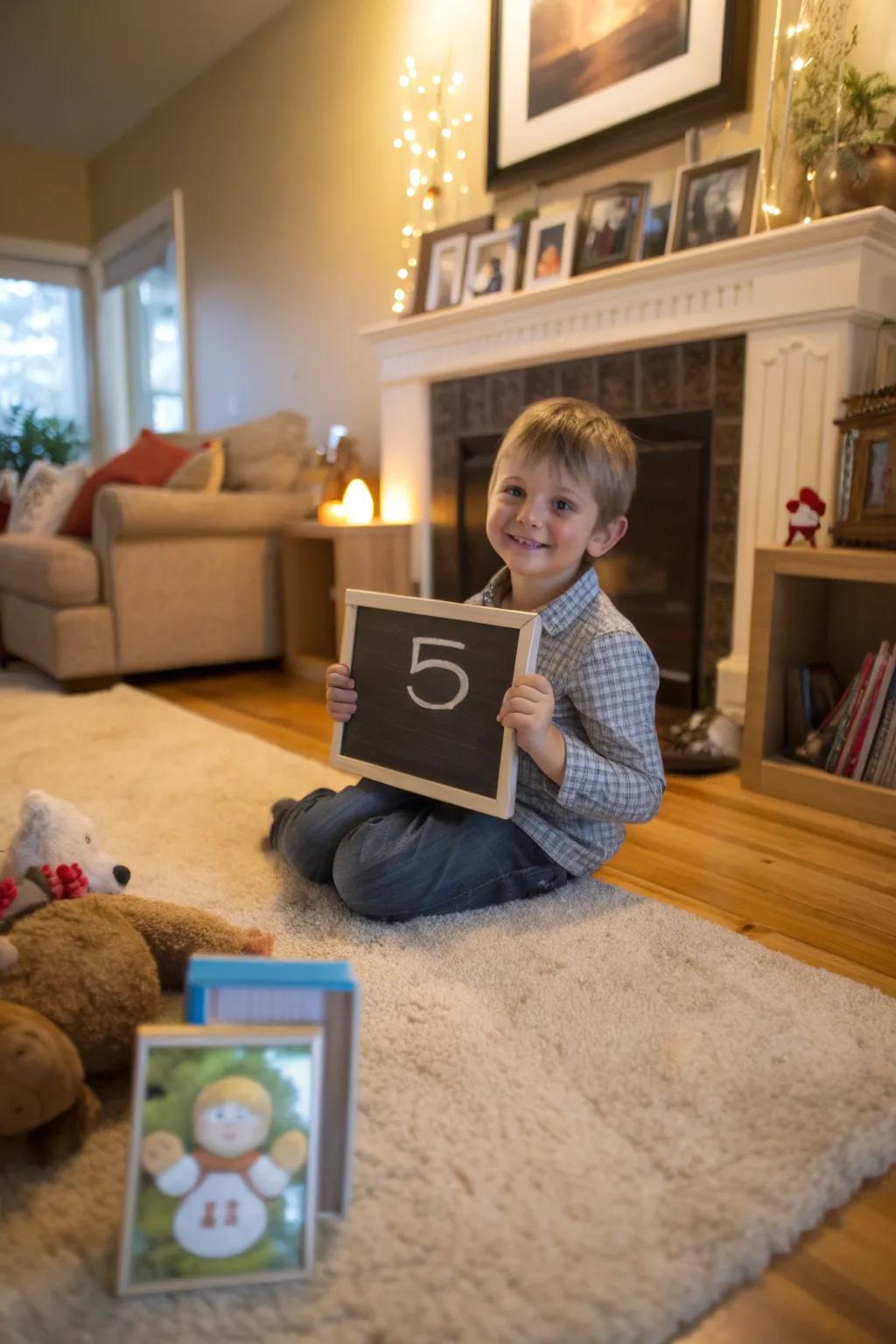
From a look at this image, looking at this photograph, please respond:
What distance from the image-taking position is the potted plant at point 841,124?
1.98m

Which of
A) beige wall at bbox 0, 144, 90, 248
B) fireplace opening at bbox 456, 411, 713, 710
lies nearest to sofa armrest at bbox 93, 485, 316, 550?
fireplace opening at bbox 456, 411, 713, 710

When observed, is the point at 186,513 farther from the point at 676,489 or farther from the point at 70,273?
the point at 70,273

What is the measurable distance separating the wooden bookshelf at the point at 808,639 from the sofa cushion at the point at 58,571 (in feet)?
6.65

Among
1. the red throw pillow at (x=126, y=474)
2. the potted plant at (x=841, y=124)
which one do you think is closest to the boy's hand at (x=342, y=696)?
the potted plant at (x=841, y=124)

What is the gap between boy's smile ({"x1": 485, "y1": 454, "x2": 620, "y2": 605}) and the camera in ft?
4.40

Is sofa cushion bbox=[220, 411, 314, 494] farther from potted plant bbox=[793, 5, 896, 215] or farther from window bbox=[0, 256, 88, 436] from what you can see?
window bbox=[0, 256, 88, 436]

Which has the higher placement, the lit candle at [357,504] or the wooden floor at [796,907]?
the lit candle at [357,504]

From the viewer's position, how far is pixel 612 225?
256 centimetres

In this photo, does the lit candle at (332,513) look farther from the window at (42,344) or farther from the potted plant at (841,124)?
the window at (42,344)

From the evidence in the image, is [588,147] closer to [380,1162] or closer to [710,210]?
[710,210]

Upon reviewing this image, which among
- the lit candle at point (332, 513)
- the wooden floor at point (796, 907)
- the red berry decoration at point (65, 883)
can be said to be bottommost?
the wooden floor at point (796, 907)

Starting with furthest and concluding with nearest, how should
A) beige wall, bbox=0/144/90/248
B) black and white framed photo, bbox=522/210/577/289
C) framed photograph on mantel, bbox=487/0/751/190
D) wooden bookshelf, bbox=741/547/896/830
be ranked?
beige wall, bbox=0/144/90/248
black and white framed photo, bbox=522/210/577/289
framed photograph on mantel, bbox=487/0/751/190
wooden bookshelf, bbox=741/547/896/830

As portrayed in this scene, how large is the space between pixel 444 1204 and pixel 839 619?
1.71 metres

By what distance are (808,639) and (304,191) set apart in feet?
10.2
